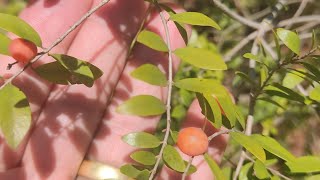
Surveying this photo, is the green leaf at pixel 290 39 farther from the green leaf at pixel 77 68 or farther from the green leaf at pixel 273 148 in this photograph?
the green leaf at pixel 77 68

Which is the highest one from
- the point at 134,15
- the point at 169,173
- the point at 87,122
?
the point at 134,15

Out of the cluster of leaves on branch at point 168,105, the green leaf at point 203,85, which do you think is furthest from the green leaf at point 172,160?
the green leaf at point 203,85

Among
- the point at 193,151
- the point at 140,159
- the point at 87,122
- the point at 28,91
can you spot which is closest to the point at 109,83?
the point at 87,122

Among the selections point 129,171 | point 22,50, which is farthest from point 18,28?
point 129,171

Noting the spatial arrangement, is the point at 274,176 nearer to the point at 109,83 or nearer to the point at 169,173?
the point at 169,173

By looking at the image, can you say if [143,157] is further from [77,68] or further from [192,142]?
A: [77,68]

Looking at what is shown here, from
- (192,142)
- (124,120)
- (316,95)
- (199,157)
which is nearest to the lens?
(192,142)
